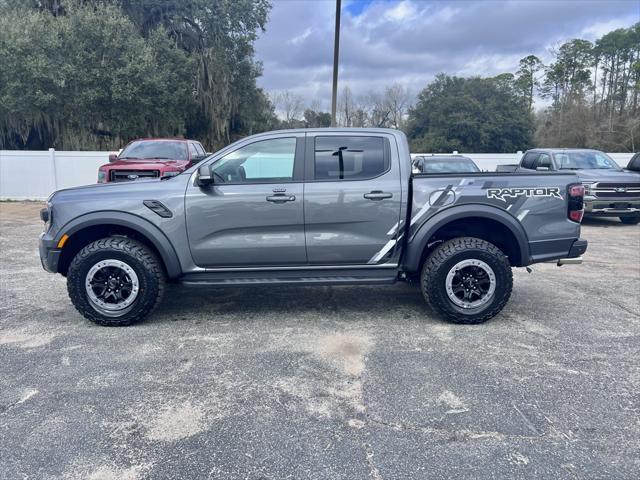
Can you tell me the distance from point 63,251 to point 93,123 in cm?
1762

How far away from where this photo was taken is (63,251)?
14.8 ft

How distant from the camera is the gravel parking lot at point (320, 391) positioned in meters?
2.53

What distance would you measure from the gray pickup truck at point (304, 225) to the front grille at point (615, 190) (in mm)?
6986

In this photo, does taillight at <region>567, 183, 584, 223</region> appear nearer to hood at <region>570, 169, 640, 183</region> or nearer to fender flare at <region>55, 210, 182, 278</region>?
fender flare at <region>55, 210, 182, 278</region>

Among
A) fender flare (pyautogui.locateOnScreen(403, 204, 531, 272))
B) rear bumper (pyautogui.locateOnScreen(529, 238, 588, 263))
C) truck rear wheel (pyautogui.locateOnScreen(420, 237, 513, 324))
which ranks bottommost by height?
truck rear wheel (pyautogui.locateOnScreen(420, 237, 513, 324))

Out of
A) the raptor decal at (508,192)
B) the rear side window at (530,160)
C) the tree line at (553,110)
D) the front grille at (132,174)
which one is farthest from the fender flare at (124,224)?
the tree line at (553,110)

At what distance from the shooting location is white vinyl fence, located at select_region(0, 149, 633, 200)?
1527 cm

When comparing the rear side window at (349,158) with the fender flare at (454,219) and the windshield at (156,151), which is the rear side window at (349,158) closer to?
the fender flare at (454,219)

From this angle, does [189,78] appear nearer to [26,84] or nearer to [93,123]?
[93,123]

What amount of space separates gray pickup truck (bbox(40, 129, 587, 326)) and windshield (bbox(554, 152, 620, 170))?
26.5 ft

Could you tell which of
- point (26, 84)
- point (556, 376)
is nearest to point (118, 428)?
point (556, 376)

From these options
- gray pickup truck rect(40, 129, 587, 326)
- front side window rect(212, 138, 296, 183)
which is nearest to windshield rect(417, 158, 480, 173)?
gray pickup truck rect(40, 129, 587, 326)

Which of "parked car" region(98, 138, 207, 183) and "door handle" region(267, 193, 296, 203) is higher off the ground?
"parked car" region(98, 138, 207, 183)

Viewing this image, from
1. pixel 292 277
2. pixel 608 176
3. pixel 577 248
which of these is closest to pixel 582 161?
pixel 608 176
